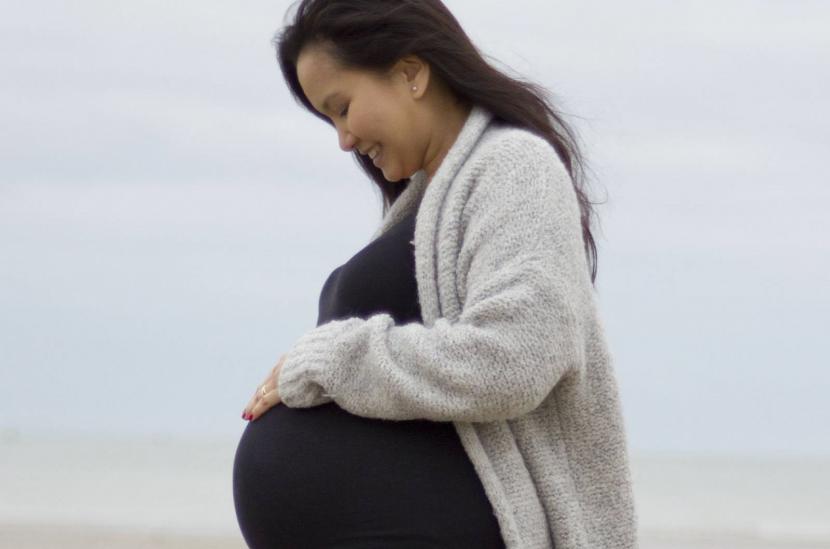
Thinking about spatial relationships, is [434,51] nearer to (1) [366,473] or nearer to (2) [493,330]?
(2) [493,330]

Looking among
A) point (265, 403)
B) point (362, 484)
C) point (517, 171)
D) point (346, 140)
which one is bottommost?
point (362, 484)

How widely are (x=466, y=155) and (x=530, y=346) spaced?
0.43 m

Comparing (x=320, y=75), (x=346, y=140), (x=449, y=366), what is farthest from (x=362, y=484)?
(x=320, y=75)

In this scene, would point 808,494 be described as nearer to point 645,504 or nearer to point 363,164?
point 645,504

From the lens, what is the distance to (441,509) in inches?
92.2

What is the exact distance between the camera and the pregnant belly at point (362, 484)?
7.69 feet

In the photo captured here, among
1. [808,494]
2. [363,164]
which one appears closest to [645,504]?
[808,494]

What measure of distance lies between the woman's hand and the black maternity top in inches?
0.8

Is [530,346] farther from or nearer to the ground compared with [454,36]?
nearer to the ground

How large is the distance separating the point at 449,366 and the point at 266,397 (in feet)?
1.65

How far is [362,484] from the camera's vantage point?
7.81 feet

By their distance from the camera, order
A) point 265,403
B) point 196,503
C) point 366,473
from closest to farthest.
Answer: point 366,473 → point 265,403 → point 196,503

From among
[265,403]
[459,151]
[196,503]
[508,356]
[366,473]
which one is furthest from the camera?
[196,503]

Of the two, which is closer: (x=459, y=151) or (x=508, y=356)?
(x=508, y=356)
